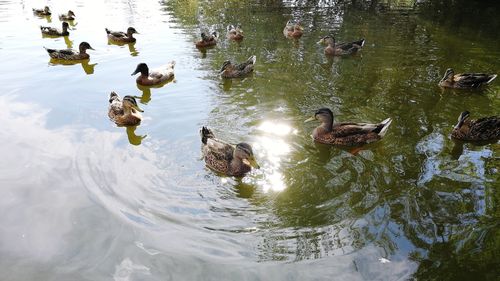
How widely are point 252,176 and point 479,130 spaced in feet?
15.6

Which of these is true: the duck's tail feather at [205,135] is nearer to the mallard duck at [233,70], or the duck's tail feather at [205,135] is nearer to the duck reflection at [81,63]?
the mallard duck at [233,70]

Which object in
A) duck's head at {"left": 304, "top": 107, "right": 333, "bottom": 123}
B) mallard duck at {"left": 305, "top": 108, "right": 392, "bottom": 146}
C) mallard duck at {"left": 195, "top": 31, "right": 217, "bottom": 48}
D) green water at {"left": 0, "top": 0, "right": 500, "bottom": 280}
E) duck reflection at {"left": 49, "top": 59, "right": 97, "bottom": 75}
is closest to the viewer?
green water at {"left": 0, "top": 0, "right": 500, "bottom": 280}

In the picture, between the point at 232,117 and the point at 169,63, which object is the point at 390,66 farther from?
the point at 169,63

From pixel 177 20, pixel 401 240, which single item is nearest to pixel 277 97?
pixel 401 240

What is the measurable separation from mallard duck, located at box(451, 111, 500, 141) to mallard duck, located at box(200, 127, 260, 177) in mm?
4431

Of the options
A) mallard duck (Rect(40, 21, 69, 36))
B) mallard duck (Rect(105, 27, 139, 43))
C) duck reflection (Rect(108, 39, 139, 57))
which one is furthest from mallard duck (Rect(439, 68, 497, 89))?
mallard duck (Rect(40, 21, 69, 36))

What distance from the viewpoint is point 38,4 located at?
74.7 feet

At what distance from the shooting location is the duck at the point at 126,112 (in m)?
9.01

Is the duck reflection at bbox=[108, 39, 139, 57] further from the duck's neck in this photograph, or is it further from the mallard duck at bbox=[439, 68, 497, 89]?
the mallard duck at bbox=[439, 68, 497, 89]

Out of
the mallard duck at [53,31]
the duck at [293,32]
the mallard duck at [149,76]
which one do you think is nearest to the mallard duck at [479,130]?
the mallard duck at [149,76]

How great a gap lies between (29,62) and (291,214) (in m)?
11.6

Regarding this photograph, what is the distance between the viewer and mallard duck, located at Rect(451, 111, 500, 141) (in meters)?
8.05

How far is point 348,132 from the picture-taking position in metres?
8.04

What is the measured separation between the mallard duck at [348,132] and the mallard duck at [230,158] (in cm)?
195
